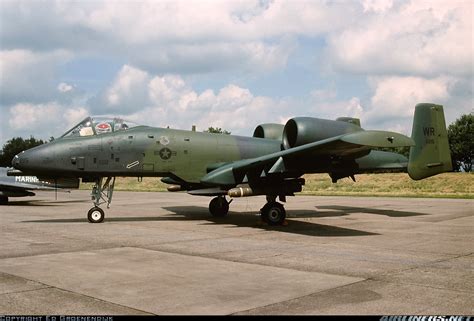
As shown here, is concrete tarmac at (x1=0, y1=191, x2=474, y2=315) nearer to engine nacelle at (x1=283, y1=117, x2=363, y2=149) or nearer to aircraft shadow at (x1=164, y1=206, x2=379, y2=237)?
aircraft shadow at (x1=164, y1=206, x2=379, y2=237)

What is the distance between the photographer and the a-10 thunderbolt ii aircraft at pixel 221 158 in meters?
12.6

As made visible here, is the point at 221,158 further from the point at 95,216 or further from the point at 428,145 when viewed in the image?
the point at 428,145

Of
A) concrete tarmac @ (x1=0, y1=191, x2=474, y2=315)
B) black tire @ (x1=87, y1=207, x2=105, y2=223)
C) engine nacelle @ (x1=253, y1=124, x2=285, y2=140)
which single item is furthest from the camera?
engine nacelle @ (x1=253, y1=124, x2=285, y2=140)

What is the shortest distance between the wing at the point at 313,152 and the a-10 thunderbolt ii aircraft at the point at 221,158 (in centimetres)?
3

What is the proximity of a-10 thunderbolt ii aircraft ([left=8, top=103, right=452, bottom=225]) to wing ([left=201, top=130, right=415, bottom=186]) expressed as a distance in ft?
0.09

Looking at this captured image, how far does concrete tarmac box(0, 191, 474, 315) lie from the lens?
5.02 m

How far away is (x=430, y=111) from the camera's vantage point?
16.0m

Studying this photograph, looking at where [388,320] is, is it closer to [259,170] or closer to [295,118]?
[259,170]

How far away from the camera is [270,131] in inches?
666

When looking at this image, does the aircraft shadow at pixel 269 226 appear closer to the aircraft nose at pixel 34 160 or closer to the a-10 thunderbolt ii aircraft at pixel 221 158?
the a-10 thunderbolt ii aircraft at pixel 221 158

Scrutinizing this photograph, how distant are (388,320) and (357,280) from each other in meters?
1.88

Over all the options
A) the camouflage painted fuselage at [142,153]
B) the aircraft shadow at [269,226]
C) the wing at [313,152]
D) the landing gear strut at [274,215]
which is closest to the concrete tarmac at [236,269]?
the aircraft shadow at [269,226]

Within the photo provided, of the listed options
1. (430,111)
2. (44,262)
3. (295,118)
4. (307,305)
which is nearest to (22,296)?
(44,262)

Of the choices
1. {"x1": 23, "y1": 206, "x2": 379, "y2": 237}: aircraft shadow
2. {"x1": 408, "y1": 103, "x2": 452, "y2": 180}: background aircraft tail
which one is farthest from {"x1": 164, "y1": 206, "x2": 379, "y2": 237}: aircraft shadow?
{"x1": 408, "y1": 103, "x2": 452, "y2": 180}: background aircraft tail
